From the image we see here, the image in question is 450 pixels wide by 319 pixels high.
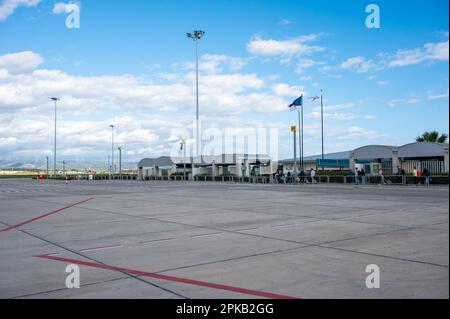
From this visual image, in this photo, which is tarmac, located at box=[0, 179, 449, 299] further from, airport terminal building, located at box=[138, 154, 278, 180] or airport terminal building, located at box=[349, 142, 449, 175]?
airport terminal building, located at box=[138, 154, 278, 180]

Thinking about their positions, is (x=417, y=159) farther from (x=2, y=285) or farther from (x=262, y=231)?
(x=2, y=285)

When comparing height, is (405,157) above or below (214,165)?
above

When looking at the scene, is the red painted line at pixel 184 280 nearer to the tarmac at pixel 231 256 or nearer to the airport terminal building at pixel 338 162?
the tarmac at pixel 231 256

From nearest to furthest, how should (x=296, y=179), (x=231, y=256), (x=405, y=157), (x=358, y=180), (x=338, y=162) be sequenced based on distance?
(x=231, y=256) < (x=358, y=180) < (x=405, y=157) < (x=296, y=179) < (x=338, y=162)

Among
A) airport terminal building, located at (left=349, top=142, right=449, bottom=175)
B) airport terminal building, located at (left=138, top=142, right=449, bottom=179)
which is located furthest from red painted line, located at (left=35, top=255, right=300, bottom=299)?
airport terminal building, located at (left=138, top=142, right=449, bottom=179)

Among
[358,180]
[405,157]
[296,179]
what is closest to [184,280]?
[358,180]

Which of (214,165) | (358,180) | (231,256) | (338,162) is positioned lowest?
(231,256)

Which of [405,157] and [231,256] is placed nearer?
[231,256]

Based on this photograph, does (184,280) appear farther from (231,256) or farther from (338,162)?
(338,162)

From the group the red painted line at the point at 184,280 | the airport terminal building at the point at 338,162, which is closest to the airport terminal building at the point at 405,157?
the airport terminal building at the point at 338,162

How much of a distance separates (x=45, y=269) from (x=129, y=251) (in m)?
1.75

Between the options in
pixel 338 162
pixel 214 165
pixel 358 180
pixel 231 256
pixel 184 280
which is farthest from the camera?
pixel 214 165
